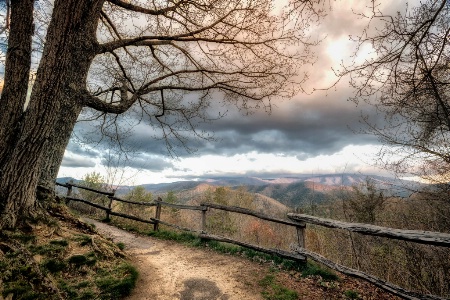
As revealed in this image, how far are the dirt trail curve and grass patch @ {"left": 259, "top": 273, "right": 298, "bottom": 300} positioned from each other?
0.14m

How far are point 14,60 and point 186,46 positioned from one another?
4.31 m

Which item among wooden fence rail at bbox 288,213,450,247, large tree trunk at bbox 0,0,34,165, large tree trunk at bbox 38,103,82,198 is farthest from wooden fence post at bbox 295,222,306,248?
large tree trunk at bbox 0,0,34,165

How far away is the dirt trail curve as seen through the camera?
4266 mm

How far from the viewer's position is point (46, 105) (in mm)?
4320

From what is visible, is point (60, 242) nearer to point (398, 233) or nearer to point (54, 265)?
point (54, 265)

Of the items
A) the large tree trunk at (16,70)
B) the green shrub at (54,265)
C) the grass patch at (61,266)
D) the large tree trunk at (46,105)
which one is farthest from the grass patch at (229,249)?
the large tree trunk at (16,70)

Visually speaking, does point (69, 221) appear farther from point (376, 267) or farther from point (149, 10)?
point (376, 267)

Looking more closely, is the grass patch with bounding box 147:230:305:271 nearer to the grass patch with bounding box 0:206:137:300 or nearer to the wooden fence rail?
the wooden fence rail

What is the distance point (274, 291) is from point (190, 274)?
1.79 metres

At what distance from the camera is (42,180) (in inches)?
202

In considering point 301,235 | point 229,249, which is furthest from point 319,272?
point 229,249

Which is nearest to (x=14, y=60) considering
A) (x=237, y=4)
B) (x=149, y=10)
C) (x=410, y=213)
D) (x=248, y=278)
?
(x=149, y=10)

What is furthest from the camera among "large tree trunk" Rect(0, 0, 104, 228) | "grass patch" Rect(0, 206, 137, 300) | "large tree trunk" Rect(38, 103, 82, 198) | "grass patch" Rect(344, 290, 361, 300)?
"large tree trunk" Rect(38, 103, 82, 198)

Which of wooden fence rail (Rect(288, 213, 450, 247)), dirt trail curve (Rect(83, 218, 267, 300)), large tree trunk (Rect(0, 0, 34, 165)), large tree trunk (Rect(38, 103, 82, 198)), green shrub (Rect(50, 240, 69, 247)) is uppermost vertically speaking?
large tree trunk (Rect(0, 0, 34, 165))
